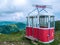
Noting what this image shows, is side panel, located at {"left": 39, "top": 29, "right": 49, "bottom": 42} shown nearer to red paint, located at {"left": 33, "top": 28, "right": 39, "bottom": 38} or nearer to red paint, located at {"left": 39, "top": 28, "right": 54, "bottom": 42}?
red paint, located at {"left": 39, "top": 28, "right": 54, "bottom": 42}

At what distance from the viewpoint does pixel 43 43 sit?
19016 millimetres

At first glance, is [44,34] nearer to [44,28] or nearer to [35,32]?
[44,28]

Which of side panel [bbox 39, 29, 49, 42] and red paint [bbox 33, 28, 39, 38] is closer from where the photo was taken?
side panel [bbox 39, 29, 49, 42]

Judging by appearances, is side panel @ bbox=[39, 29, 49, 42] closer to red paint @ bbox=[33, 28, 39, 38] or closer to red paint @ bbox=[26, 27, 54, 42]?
red paint @ bbox=[26, 27, 54, 42]

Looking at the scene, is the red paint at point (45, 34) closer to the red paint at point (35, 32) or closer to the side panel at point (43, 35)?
the side panel at point (43, 35)

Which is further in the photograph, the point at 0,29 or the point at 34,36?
the point at 0,29

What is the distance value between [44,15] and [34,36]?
2.64 m

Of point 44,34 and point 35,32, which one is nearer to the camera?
point 44,34

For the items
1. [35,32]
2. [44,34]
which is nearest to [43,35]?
[44,34]

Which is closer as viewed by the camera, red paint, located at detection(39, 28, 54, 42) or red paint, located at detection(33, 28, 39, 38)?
red paint, located at detection(39, 28, 54, 42)

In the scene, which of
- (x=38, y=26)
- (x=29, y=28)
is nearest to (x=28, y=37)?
(x=29, y=28)

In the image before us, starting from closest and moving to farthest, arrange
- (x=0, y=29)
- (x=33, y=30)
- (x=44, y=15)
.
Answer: (x=44, y=15), (x=33, y=30), (x=0, y=29)

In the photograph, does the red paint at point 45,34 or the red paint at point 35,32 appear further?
the red paint at point 35,32

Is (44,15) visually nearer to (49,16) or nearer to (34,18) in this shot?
(49,16)
